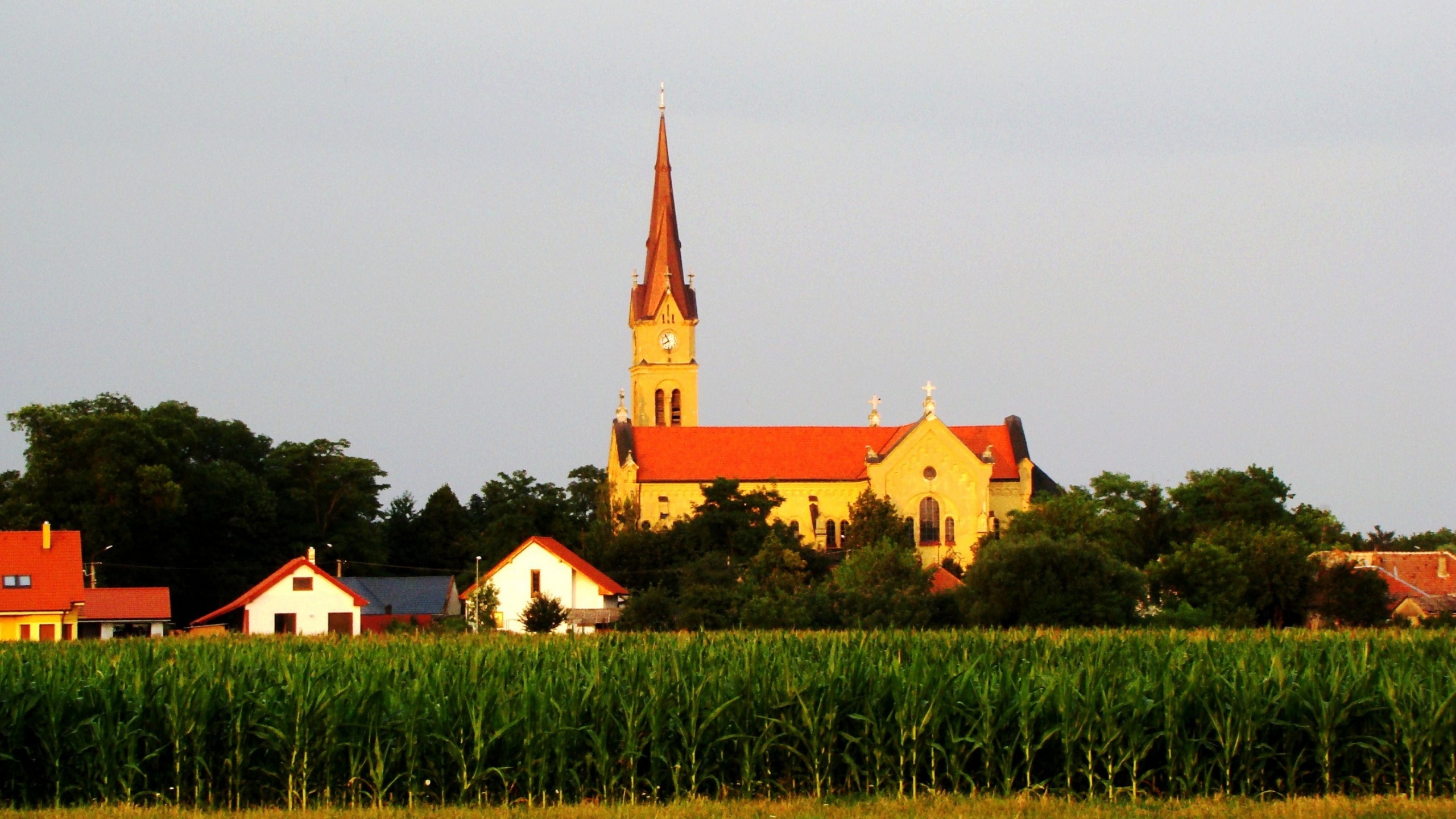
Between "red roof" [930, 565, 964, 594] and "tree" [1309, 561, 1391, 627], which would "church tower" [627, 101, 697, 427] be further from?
"tree" [1309, 561, 1391, 627]

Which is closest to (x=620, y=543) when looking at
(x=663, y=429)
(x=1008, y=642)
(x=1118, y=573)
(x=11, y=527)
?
(x=663, y=429)

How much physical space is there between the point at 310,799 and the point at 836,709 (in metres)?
6.37

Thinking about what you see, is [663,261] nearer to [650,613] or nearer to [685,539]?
[685,539]

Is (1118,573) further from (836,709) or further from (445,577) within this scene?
(445,577)

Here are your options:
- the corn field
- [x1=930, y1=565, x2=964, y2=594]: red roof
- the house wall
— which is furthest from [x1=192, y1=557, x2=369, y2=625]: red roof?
the corn field

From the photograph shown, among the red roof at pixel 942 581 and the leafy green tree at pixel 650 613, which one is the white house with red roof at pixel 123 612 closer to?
the leafy green tree at pixel 650 613

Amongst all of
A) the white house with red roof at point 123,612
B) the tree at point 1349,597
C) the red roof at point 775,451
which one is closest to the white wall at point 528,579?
the white house with red roof at point 123,612

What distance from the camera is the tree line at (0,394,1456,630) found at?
178ft

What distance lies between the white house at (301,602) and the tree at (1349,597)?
34992mm

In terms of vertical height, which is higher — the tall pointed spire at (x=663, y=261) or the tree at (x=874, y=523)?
the tall pointed spire at (x=663, y=261)

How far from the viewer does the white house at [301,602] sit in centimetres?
6419

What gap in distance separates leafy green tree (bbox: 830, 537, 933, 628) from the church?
18777mm

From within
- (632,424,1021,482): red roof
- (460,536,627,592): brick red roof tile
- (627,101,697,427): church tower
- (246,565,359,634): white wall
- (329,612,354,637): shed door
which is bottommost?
(329,612,354,637): shed door

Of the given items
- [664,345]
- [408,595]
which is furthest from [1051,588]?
[664,345]
